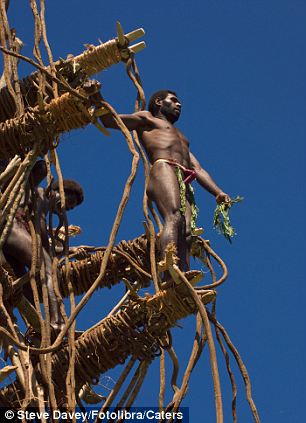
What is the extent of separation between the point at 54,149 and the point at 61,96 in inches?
16.9

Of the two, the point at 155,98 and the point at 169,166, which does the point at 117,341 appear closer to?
the point at 169,166

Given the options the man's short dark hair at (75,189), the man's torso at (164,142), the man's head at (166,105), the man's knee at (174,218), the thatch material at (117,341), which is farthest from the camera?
the man's short dark hair at (75,189)

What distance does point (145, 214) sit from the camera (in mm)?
7668

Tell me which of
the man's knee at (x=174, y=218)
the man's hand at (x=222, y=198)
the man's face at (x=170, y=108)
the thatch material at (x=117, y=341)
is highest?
the man's face at (x=170, y=108)

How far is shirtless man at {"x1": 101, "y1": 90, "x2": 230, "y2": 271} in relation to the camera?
24.3 ft

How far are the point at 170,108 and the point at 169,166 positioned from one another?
685 millimetres

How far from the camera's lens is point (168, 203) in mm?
7461

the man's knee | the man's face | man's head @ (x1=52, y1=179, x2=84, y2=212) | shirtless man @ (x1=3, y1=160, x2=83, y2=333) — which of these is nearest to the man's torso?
the man's face

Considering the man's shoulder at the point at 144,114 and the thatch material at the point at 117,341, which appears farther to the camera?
the man's shoulder at the point at 144,114

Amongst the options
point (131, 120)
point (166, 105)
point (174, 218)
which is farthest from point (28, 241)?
point (166, 105)

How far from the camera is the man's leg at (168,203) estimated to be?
7301 millimetres

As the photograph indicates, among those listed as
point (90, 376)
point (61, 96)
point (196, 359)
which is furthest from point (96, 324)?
point (61, 96)

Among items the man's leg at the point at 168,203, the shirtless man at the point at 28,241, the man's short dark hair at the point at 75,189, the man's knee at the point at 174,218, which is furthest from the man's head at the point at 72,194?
the man's knee at the point at 174,218

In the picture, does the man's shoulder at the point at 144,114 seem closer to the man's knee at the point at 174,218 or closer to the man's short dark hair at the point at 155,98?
the man's short dark hair at the point at 155,98
